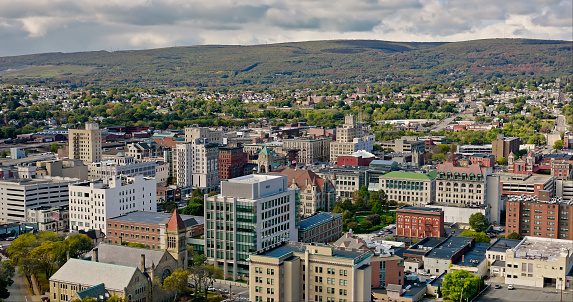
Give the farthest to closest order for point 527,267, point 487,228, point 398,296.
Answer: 1. point 487,228
2. point 527,267
3. point 398,296

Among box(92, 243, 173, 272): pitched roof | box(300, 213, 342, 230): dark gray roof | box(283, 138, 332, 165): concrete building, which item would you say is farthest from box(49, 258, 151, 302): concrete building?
box(283, 138, 332, 165): concrete building

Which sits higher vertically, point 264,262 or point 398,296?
point 264,262

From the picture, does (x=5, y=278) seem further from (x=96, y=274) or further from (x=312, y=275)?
(x=312, y=275)

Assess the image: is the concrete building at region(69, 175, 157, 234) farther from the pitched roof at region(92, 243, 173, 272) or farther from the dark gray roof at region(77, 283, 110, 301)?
the dark gray roof at region(77, 283, 110, 301)

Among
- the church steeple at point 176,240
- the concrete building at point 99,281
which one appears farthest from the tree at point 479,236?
the concrete building at point 99,281

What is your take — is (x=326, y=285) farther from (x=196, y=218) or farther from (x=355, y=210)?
(x=355, y=210)

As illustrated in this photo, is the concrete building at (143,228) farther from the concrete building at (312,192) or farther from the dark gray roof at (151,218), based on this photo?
the concrete building at (312,192)

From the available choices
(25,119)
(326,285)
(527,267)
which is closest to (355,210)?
(527,267)

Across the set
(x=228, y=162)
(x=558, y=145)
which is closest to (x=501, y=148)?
(x=558, y=145)
